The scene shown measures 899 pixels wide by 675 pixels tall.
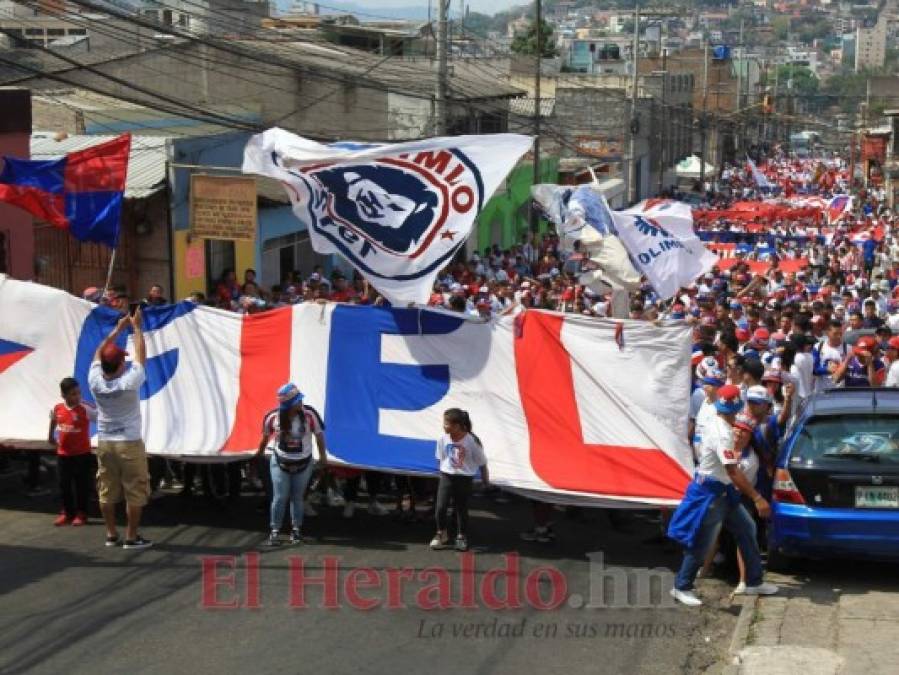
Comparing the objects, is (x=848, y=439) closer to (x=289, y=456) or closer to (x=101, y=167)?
(x=289, y=456)

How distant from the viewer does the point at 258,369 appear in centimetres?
1116

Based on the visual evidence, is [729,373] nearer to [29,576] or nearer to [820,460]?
[820,460]

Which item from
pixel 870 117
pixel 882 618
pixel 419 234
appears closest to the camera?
pixel 882 618

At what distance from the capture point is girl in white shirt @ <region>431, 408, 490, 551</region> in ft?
33.5

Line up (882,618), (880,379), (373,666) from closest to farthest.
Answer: (373,666) → (882,618) → (880,379)

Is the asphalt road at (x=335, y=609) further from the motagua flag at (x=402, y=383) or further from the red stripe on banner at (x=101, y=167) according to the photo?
the red stripe on banner at (x=101, y=167)

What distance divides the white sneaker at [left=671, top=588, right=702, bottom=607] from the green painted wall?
28752 mm

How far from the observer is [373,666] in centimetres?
776

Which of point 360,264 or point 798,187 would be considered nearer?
point 360,264

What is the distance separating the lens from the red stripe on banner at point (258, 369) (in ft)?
36.1

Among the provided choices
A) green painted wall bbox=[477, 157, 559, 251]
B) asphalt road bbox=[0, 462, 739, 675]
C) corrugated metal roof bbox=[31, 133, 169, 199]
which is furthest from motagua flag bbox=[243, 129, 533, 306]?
green painted wall bbox=[477, 157, 559, 251]

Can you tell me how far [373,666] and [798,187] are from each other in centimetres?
6675

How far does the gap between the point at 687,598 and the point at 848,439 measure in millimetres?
1541

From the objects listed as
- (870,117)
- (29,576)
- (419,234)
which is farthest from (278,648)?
(870,117)
